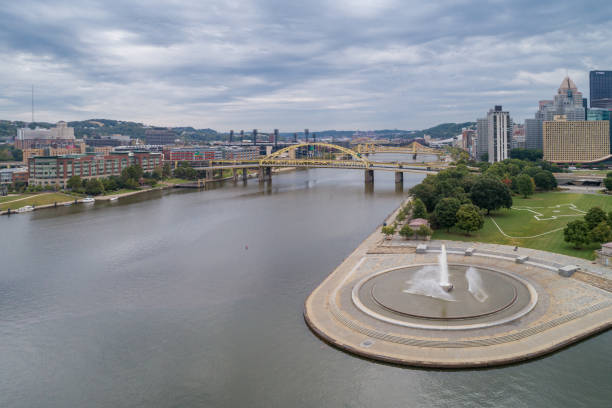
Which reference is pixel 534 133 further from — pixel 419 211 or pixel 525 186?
pixel 419 211

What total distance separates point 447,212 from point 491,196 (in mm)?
8670

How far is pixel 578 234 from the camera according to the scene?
98.1 ft

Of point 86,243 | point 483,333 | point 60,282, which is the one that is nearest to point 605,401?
point 483,333

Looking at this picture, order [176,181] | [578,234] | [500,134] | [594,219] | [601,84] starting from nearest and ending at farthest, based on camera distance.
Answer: [578,234] < [594,219] < [176,181] < [500,134] < [601,84]

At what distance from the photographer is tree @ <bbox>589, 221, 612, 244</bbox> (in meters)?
29.8

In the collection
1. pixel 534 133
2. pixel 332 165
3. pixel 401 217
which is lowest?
pixel 401 217

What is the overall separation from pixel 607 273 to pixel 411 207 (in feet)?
71.0

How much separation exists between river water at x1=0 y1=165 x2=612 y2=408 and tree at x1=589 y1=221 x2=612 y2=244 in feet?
45.3

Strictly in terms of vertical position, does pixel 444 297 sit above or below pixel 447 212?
below

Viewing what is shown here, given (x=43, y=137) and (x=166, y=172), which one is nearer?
(x=166, y=172)

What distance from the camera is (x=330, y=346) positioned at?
1867cm

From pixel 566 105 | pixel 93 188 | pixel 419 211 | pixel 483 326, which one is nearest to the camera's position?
pixel 483 326

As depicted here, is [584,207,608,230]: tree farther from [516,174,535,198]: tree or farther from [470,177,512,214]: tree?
[516,174,535,198]: tree

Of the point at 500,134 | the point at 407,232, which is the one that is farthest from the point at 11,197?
the point at 500,134
